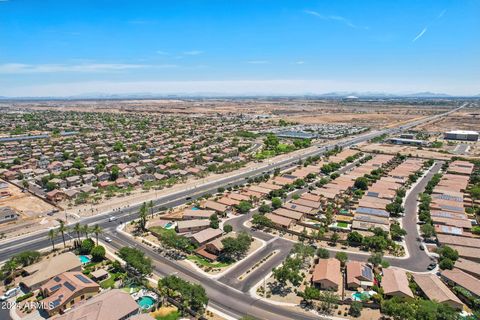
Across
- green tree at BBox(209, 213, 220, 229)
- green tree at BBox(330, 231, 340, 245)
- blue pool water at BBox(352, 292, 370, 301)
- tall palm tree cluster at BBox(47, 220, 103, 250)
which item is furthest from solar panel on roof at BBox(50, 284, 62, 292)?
green tree at BBox(330, 231, 340, 245)

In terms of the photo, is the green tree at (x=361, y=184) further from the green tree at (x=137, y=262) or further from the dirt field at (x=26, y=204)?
the dirt field at (x=26, y=204)

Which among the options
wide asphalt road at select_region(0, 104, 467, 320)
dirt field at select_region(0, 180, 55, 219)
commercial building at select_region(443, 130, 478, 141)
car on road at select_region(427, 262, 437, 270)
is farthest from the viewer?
commercial building at select_region(443, 130, 478, 141)

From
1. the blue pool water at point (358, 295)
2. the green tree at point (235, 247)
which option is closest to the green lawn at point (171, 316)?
the green tree at point (235, 247)

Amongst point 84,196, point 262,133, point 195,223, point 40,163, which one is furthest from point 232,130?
point 195,223

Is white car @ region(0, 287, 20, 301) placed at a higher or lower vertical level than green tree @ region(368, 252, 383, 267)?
lower

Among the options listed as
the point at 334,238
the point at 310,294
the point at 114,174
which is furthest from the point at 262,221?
the point at 114,174

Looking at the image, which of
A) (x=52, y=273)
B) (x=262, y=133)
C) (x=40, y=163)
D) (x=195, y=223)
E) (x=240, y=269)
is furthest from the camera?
(x=262, y=133)

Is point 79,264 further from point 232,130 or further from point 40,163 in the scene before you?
point 232,130

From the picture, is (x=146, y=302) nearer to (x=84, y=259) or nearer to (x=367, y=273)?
(x=84, y=259)

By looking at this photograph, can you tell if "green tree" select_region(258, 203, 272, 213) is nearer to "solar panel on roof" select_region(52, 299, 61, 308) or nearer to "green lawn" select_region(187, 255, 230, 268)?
"green lawn" select_region(187, 255, 230, 268)
